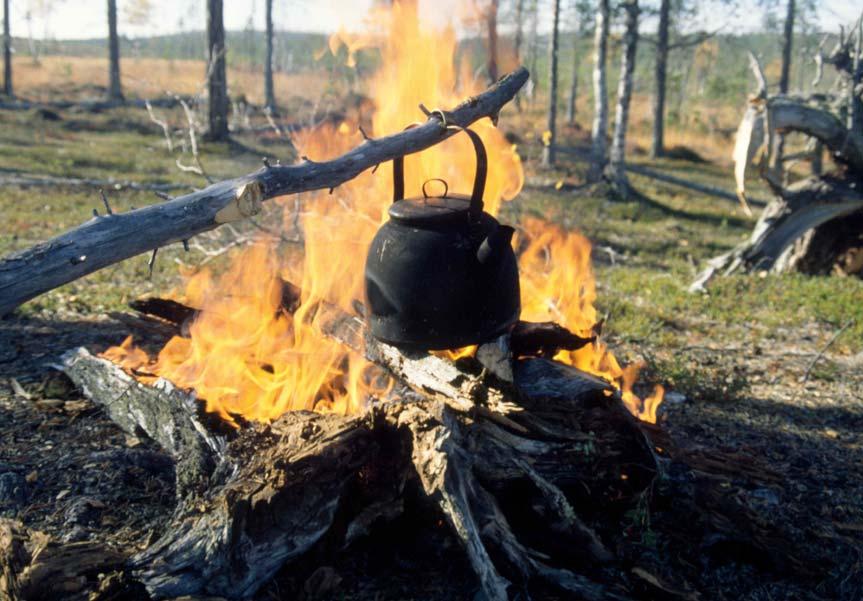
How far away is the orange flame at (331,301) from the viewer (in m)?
3.79

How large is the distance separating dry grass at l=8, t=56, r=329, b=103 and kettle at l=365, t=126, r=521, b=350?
2661cm

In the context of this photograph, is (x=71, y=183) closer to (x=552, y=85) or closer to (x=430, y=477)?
(x=552, y=85)

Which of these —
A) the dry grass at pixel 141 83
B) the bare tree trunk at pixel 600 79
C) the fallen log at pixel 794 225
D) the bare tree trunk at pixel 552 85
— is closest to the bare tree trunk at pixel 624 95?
the bare tree trunk at pixel 600 79

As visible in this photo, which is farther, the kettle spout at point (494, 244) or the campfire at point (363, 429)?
the kettle spout at point (494, 244)

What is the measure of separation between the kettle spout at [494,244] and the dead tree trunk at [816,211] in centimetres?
575

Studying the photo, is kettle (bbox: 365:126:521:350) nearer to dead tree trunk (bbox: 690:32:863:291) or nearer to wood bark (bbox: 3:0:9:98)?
dead tree trunk (bbox: 690:32:863:291)

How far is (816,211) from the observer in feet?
28.4

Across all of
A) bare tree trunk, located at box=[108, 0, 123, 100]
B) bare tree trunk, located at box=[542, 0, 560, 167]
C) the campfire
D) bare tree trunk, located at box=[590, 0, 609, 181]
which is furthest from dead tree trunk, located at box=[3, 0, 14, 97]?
the campfire

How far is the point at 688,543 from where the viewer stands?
3.28m

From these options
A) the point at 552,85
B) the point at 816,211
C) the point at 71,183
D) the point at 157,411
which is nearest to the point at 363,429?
the point at 157,411

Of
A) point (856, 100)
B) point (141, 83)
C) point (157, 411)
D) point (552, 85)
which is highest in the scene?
point (141, 83)

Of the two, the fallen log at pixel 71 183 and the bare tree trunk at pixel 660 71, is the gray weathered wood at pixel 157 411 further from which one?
the bare tree trunk at pixel 660 71

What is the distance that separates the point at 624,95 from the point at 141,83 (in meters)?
19.6

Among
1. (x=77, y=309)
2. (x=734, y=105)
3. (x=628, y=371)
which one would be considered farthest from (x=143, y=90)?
(x=628, y=371)
